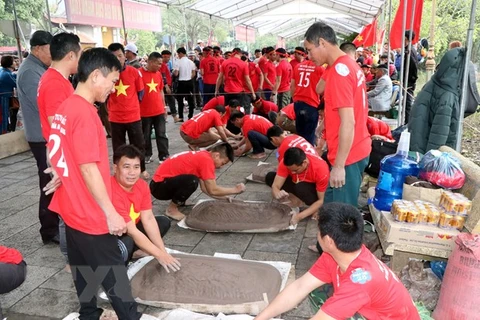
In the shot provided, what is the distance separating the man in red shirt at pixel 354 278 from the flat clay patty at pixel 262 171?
331cm

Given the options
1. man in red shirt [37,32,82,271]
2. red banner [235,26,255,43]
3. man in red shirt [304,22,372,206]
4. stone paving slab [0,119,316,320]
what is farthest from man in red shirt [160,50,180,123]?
red banner [235,26,255,43]

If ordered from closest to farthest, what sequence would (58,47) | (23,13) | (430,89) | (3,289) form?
(3,289) → (58,47) → (430,89) → (23,13)

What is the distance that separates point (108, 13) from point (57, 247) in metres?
12.8

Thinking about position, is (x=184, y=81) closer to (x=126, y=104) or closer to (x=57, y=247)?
(x=126, y=104)

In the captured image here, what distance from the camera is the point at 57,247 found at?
3.44m

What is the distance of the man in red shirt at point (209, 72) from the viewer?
9211mm

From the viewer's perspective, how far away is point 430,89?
3.57 meters

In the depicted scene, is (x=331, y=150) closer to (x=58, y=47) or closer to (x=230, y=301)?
(x=230, y=301)

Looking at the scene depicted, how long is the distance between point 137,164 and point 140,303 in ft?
3.01

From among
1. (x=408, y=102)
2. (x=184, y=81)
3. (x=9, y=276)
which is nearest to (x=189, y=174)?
(x=9, y=276)

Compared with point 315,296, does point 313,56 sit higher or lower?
higher

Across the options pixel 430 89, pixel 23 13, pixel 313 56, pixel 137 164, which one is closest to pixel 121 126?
pixel 137 164

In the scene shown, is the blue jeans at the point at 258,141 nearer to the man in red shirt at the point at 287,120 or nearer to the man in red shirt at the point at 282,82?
the man in red shirt at the point at 287,120

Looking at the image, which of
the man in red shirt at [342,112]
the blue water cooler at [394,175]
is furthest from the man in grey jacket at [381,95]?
the man in red shirt at [342,112]
